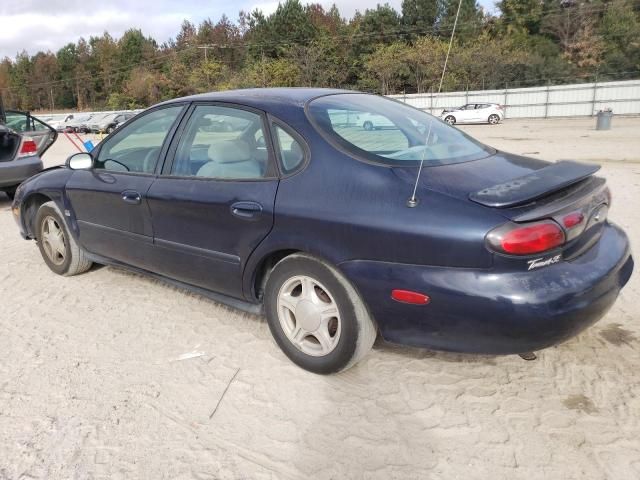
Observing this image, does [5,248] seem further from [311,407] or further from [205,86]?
[205,86]

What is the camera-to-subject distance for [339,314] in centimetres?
272

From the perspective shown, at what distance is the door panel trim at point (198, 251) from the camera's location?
314 centimetres

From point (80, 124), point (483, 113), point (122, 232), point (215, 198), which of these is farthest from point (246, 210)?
point (80, 124)

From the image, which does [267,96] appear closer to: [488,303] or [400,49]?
[488,303]

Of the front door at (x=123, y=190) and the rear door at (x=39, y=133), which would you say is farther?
the rear door at (x=39, y=133)

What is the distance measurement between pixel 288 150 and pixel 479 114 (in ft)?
104

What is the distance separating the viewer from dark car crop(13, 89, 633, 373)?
7.64 feet

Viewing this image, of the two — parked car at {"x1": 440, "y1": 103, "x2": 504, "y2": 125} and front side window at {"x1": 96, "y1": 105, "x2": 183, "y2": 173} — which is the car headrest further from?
parked car at {"x1": 440, "y1": 103, "x2": 504, "y2": 125}

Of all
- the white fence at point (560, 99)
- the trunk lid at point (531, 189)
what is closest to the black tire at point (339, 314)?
the trunk lid at point (531, 189)

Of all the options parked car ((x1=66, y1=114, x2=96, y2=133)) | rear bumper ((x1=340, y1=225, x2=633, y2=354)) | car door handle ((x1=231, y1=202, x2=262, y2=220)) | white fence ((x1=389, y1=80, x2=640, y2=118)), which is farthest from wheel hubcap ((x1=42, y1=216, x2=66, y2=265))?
parked car ((x1=66, y1=114, x2=96, y2=133))

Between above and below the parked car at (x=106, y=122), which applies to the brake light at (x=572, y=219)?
above

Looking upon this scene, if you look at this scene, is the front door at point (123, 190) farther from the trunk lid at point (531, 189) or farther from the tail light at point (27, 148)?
the tail light at point (27, 148)

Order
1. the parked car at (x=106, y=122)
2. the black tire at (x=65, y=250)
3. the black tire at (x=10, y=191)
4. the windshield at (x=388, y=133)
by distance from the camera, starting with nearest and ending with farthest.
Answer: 1. the windshield at (x=388, y=133)
2. the black tire at (x=65, y=250)
3. the black tire at (x=10, y=191)
4. the parked car at (x=106, y=122)

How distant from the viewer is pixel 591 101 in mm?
34969
